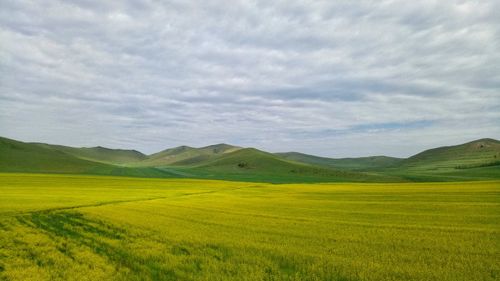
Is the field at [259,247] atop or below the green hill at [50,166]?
below

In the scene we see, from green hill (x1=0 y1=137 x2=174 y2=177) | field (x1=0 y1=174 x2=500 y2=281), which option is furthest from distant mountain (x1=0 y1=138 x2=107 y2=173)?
field (x1=0 y1=174 x2=500 y2=281)

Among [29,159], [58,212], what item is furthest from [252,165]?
[58,212]

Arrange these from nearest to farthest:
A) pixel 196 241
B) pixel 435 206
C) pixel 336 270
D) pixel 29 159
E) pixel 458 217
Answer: pixel 336 270 → pixel 196 241 → pixel 458 217 → pixel 435 206 → pixel 29 159

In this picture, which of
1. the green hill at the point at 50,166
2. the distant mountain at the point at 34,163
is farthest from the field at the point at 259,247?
the distant mountain at the point at 34,163

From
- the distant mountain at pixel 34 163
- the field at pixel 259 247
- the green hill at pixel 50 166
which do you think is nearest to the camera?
the field at pixel 259 247

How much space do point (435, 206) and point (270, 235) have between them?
1547 cm

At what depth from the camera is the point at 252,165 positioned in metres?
192

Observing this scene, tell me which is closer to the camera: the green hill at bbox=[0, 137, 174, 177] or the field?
the field

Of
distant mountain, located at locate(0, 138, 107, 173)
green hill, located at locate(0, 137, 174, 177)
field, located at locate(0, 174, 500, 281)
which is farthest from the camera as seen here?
distant mountain, located at locate(0, 138, 107, 173)

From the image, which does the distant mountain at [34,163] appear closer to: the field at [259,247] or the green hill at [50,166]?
the green hill at [50,166]

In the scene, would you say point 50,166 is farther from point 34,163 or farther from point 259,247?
point 259,247

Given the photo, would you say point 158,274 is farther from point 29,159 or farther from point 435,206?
point 29,159

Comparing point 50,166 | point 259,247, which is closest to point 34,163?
point 50,166

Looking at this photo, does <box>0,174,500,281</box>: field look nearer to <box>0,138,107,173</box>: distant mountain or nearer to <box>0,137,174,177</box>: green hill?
<box>0,137,174,177</box>: green hill
